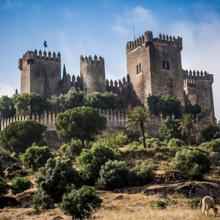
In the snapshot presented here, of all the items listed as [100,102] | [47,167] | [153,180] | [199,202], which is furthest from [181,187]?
[100,102]

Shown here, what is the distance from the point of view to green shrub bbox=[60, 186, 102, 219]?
125ft

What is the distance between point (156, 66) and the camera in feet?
301

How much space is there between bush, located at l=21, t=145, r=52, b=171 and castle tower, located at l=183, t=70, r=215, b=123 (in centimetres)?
4042

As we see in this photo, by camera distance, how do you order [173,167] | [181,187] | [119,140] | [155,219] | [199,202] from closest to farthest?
[155,219] → [199,202] → [181,187] → [173,167] → [119,140]

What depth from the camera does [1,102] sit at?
86750 millimetres

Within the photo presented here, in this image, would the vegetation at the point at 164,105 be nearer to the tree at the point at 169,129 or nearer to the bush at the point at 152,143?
the tree at the point at 169,129

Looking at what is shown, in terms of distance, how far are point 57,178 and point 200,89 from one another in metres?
53.4

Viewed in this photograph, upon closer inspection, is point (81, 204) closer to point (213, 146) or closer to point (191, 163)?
point (191, 163)

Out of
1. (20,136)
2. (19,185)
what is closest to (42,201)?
(19,185)

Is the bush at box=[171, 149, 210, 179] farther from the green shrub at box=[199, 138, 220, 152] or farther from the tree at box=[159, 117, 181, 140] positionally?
the tree at box=[159, 117, 181, 140]

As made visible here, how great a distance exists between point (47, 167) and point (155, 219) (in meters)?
26.2

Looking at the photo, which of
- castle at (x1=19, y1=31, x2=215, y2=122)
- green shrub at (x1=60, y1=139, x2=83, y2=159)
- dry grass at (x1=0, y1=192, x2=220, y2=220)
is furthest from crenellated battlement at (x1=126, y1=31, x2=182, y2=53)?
dry grass at (x1=0, y1=192, x2=220, y2=220)


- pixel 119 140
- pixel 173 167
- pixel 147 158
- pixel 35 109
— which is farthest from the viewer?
pixel 35 109

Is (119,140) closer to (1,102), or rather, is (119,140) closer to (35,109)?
(35,109)
